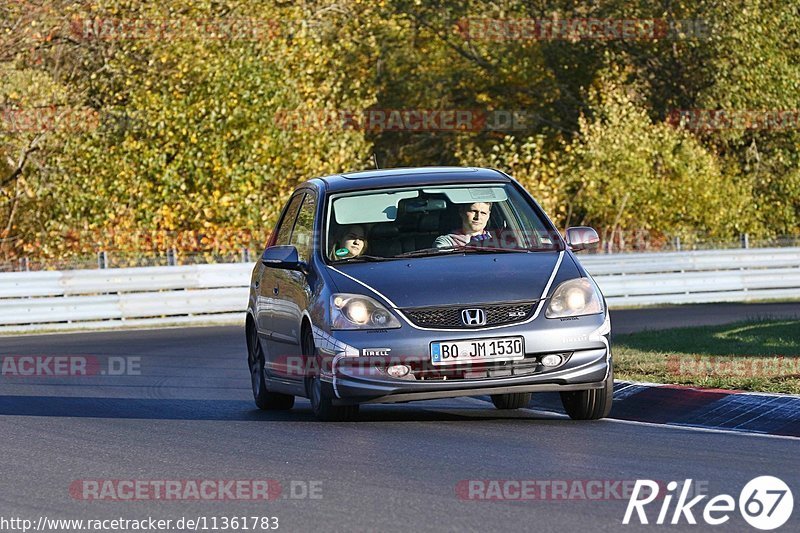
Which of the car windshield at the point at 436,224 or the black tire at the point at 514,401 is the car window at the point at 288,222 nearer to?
the car windshield at the point at 436,224

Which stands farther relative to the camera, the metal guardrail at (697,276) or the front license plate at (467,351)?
the metal guardrail at (697,276)

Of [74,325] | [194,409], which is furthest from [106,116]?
[194,409]

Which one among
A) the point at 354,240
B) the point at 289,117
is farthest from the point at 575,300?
the point at 289,117

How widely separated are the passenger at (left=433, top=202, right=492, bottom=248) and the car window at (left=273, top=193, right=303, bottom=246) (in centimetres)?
166

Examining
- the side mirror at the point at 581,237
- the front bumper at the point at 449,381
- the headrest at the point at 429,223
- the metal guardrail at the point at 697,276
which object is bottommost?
the metal guardrail at the point at 697,276

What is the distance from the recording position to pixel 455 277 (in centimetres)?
1059

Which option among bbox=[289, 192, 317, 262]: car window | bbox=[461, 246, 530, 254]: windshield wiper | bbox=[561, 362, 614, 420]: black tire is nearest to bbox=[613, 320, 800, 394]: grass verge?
bbox=[561, 362, 614, 420]: black tire

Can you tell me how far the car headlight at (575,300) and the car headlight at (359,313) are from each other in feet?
3.36

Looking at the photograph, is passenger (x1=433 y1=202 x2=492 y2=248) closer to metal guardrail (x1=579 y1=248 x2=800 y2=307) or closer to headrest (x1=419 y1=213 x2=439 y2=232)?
headrest (x1=419 y1=213 x2=439 y2=232)

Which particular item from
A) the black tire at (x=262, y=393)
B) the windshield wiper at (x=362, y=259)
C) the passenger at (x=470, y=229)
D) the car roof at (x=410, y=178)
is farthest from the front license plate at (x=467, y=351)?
the black tire at (x=262, y=393)

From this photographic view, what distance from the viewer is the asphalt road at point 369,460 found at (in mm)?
7277

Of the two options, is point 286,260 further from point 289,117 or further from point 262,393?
point 289,117

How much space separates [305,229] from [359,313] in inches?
70.6

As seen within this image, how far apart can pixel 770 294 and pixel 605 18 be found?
15581 mm
